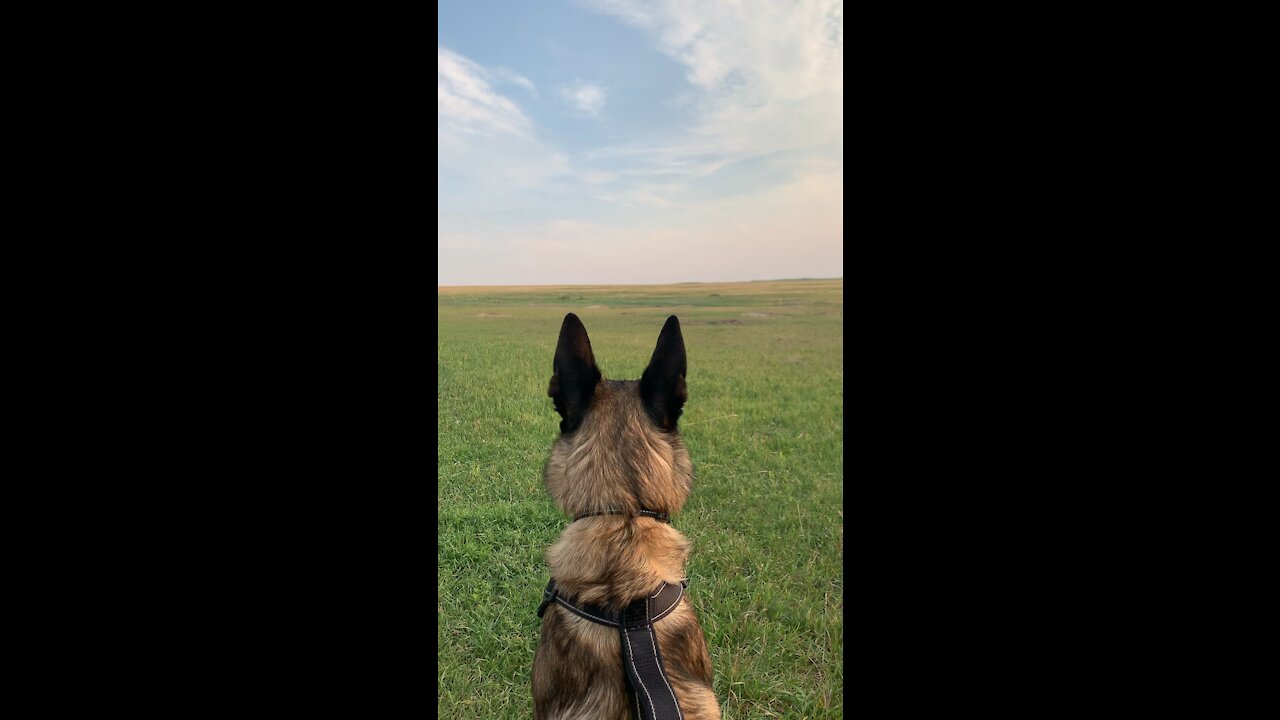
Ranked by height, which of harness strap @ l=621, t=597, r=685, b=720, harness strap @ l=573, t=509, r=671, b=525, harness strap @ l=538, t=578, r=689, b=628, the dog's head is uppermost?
the dog's head

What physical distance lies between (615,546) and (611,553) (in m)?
0.03

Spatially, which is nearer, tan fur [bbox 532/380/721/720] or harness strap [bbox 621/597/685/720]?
harness strap [bbox 621/597/685/720]

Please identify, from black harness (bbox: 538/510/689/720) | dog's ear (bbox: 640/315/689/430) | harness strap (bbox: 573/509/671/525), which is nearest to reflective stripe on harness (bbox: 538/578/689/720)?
black harness (bbox: 538/510/689/720)

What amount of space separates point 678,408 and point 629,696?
1.13m

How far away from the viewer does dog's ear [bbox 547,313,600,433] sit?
7.35 ft

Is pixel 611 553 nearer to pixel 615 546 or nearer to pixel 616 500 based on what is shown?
pixel 615 546

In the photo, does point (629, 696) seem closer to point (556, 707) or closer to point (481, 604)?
point (556, 707)

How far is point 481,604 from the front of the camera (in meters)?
2.99

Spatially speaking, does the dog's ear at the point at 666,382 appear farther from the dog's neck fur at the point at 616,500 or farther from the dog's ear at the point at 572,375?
the dog's ear at the point at 572,375

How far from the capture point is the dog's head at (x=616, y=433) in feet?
7.43

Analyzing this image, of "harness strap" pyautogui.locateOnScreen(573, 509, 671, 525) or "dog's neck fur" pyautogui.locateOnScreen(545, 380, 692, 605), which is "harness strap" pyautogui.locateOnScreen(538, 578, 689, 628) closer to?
"dog's neck fur" pyautogui.locateOnScreen(545, 380, 692, 605)

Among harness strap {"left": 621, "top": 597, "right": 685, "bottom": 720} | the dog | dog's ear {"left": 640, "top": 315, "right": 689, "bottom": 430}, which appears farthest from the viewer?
dog's ear {"left": 640, "top": 315, "right": 689, "bottom": 430}

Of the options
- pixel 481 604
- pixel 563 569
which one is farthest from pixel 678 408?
pixel 481 604

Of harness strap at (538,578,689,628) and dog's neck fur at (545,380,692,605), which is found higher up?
dog's neck fur at (545,380,692,605)
